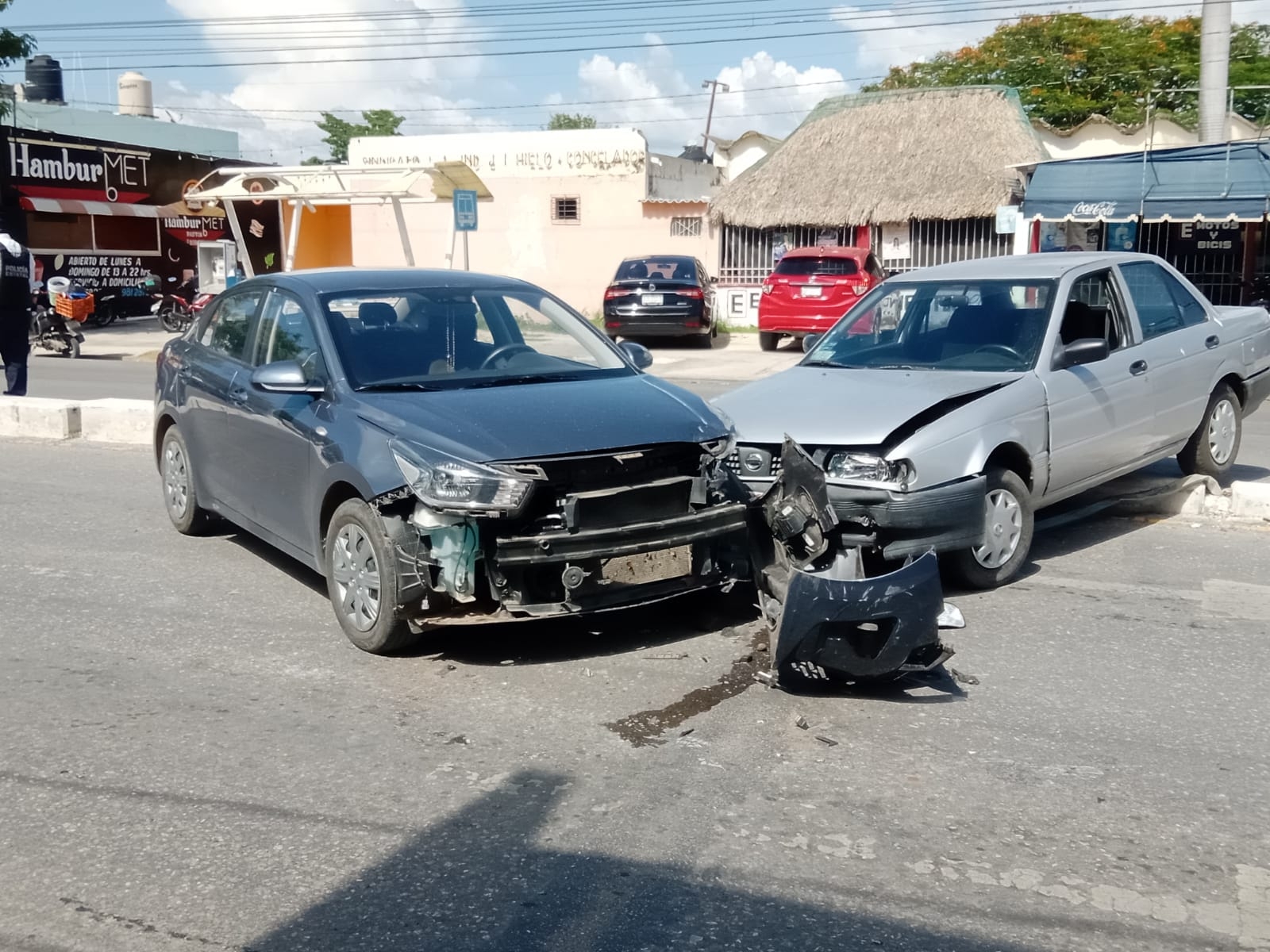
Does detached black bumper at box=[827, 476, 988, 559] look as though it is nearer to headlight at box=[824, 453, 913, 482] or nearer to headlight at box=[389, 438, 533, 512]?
headlight at box=[824, 453, 913, 482]

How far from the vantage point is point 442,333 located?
6.41 metres

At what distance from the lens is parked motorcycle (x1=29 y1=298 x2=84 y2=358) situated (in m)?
22.5

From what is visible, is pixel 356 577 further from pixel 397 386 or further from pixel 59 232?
pixel 59 232

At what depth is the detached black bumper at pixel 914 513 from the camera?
6.08m

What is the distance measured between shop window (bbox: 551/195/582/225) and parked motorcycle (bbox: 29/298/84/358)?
11872mm

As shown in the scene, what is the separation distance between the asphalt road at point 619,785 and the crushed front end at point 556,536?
1.09 ft

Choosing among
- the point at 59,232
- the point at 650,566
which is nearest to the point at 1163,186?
the point at 650,566

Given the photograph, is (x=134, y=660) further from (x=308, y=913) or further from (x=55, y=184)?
(x=55, y=184)

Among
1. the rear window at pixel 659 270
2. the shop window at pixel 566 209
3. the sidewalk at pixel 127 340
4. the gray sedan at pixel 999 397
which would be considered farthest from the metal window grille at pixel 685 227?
the gray sedan at pixel 999 397

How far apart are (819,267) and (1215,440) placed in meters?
13.8

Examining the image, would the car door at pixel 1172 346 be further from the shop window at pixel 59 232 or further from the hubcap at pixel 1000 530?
the shop window at pixel 59 232

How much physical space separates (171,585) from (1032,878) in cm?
483

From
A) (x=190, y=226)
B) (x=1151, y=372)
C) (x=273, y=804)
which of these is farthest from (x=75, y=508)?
(x=190, y=226)

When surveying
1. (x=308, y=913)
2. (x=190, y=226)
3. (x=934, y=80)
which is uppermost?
(x=934, y=80)
